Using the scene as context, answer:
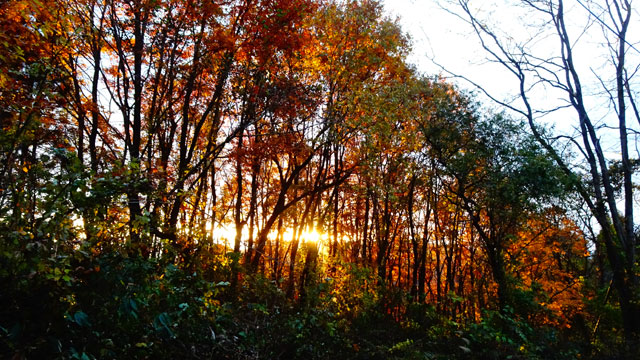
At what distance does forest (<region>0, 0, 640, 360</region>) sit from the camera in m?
2.48

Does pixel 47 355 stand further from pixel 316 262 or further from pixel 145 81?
pixel 316 262

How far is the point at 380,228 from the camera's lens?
17.1 meters

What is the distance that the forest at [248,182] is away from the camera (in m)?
2.48

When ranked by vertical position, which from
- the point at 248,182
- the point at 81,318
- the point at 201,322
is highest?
the point at 248,182

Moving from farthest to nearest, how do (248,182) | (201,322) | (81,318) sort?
(248,182) → (201,322) → (81,318)

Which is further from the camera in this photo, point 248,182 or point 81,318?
point 248,182

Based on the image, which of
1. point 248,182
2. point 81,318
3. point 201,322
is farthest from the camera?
point 248,182

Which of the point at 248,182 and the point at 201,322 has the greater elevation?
the point at 248,182

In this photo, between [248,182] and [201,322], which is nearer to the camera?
[201,322]

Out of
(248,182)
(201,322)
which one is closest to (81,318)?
(201,322)

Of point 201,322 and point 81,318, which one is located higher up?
point 81,318

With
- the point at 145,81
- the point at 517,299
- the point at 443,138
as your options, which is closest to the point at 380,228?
the point at 443,138

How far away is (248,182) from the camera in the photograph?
1487cm

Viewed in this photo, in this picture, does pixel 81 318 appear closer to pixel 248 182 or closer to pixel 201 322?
pixel 201 322
